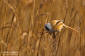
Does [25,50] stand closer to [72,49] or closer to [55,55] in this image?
[55,55]

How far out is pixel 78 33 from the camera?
1.76 meters

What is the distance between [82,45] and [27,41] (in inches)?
12.9

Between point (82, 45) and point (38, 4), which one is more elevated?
point (38, 4)

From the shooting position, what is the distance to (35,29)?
1654 mm

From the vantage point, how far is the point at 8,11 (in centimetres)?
165

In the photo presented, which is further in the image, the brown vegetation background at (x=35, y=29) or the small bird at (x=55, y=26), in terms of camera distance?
the brown vegetation background at (x=35, y=29)

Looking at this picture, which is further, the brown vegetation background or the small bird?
the brown vegetation background

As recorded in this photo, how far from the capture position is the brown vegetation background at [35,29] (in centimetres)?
162

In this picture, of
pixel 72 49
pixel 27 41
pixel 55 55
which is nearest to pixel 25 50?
pixel 27 41

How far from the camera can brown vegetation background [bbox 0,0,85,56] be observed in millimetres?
1615

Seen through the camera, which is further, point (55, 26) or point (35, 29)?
point (35, 29)

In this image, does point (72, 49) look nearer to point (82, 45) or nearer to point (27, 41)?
point (82, 45)

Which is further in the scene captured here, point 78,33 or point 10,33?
point 78,33

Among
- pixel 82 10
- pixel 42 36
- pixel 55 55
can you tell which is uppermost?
pixel 82 10
